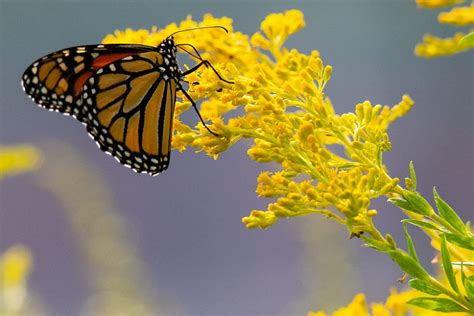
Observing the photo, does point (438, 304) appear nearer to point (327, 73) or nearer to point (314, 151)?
point (314, 151)

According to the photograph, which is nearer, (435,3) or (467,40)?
(467,40)

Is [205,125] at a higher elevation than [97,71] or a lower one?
lower

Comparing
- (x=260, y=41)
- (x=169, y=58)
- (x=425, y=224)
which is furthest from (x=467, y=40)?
(x=169, y=58)

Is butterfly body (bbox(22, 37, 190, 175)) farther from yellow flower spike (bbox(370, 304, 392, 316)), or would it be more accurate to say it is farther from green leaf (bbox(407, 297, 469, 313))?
green leaf (bbox(407, 297, 469, 313))

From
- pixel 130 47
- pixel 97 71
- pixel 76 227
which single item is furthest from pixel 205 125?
pixel 76 227

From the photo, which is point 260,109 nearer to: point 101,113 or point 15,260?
point 101,113

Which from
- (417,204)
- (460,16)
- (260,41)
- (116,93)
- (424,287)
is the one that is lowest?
(424,287)

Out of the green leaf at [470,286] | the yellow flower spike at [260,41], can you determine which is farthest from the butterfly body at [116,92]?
the green leaf at [470,286]
